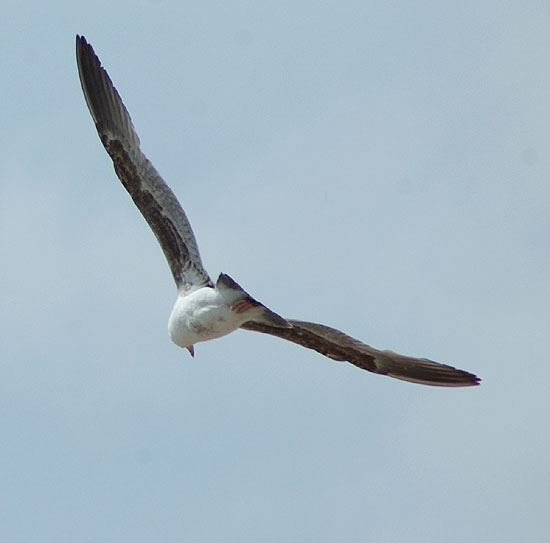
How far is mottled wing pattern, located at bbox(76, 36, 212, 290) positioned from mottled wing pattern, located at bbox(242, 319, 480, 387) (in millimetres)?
1370

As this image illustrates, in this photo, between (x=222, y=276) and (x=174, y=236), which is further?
(x=174, y=236)

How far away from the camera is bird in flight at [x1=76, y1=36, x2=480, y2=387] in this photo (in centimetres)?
1752

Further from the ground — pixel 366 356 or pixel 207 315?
pixel 366 356

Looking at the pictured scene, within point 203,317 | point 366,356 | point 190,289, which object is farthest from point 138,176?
point 366,356

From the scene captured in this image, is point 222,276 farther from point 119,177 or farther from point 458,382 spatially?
point 458,382

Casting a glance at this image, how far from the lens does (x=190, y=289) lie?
723 inches

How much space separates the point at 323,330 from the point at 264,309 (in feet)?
6.98

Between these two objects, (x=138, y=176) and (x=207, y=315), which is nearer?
(x=207, y=315)

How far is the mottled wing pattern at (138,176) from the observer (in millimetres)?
18609

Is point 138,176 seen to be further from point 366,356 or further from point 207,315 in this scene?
point 366,356

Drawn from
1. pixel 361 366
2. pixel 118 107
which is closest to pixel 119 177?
pixel 118 107

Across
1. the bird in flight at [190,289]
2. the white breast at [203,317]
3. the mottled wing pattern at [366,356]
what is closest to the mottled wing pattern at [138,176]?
the bird in flight at [190,289]

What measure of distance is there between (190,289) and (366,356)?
10.4ft

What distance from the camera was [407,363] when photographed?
19609 mm
